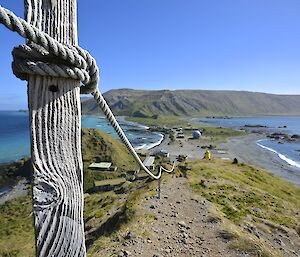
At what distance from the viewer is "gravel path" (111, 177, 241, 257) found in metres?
10.2

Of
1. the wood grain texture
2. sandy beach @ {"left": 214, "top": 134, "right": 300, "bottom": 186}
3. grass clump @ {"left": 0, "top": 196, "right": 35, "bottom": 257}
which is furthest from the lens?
sandy beach @ {"left": 214, "top": 134, "right": 300, "bottom": 186}

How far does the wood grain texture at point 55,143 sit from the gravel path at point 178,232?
9026mm

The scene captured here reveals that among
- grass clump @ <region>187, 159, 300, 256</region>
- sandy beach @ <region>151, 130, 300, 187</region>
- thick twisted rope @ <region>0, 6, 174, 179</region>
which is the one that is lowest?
sandy beach @ <region>151, 130, 300, 187</region>

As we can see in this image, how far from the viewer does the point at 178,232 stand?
38.3 feet

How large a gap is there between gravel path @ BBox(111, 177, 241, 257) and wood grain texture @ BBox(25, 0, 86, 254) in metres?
9.03

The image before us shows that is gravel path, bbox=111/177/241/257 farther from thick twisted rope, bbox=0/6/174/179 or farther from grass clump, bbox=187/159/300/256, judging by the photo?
thick twisted rope, bbox=0/6/174/179

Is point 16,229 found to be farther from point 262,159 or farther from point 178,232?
A: point 262,159

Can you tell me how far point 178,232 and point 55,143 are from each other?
439 inches

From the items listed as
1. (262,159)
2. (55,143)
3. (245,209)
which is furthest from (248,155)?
(55,143)

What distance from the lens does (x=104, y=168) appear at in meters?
43.8

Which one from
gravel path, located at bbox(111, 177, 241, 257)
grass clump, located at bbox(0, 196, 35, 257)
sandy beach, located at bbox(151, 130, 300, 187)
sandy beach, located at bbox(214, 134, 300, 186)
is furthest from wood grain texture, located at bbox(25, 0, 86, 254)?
sandy beach, located at bbox(151, 130, 300, 187)

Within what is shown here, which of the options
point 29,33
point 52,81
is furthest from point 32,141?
point 29,33

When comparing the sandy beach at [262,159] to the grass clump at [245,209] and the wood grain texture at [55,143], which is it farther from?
the wood grain texture at [55,143]

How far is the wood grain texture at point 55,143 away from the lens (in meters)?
1.68
